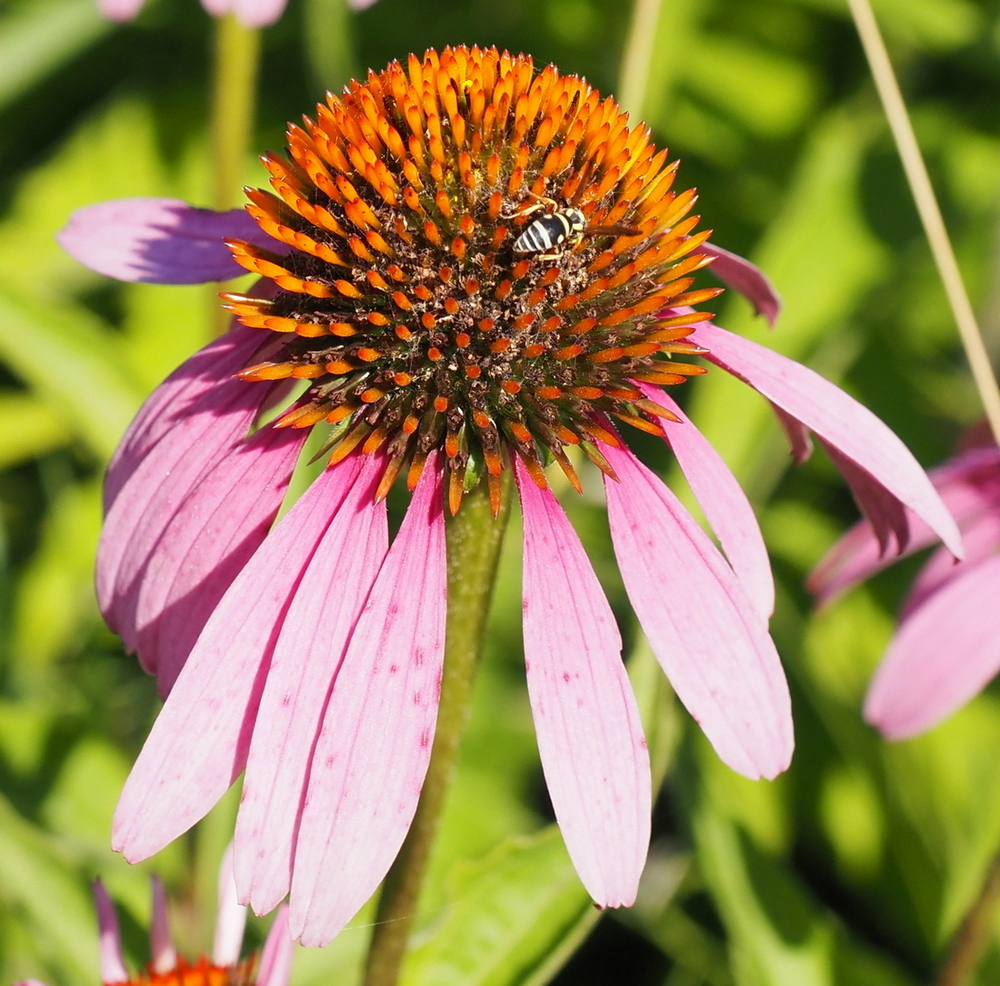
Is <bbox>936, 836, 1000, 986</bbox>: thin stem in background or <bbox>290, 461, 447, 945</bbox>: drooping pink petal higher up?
<bbox>290, 461, 447, 945</bbox>: drooping pink petal

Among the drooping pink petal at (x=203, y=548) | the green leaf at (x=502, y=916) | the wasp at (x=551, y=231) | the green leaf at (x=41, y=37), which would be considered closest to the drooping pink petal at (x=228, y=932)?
the green leaf at (x=502, y=916)

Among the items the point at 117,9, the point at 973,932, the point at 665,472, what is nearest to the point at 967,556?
the point at 973,932

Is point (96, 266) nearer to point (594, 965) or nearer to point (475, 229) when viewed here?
point (475, 229)

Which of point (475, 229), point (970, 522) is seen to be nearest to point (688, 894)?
point (970, 522)

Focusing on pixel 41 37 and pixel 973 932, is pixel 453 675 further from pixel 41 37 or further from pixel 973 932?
pixel 41 37

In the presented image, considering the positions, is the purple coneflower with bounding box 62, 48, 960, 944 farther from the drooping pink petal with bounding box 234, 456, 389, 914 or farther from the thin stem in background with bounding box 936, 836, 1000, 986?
the thin stem in background with bounding box 936, 836, 1000, 986

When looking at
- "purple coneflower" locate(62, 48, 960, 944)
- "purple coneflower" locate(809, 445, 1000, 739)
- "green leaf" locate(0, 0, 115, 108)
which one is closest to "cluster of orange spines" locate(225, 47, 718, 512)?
"purple coneflower" locate(62, 48, 960, 944)
